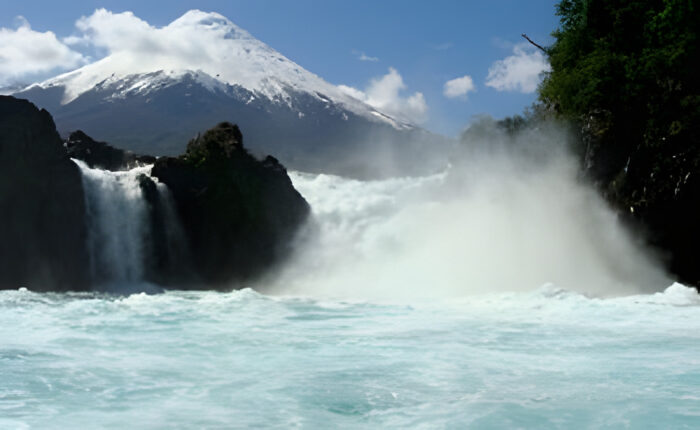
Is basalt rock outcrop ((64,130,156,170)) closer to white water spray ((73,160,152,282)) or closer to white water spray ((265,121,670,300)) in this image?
white water spray ((73,160,152,282))

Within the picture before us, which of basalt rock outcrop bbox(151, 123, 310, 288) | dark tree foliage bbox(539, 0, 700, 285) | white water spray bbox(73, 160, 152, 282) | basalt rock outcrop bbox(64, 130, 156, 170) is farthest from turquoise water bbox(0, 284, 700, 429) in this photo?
basalt rock outcrop bbox(64, 130, 156, 170)

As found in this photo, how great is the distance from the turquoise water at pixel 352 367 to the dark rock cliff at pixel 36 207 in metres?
5.90

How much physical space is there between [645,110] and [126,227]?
69.7ft

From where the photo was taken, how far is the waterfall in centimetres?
2706

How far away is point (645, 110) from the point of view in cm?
2364

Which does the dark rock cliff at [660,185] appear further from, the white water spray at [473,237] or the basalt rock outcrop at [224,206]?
the basalt rock outcrop at [224,206]

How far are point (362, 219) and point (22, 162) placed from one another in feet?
60.4

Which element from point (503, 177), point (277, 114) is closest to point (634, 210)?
point (503, 177)

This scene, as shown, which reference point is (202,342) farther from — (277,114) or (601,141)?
(277,114)

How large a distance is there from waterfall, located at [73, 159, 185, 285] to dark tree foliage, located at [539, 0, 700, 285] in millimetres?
17508

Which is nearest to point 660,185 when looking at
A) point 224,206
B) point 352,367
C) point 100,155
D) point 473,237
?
point 473,237

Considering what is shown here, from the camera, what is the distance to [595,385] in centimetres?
974

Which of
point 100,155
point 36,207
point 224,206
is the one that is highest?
point 100,155

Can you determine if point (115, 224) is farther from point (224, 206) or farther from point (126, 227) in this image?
point (224, 206)
